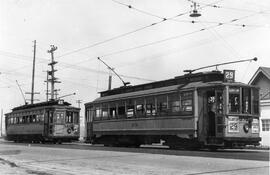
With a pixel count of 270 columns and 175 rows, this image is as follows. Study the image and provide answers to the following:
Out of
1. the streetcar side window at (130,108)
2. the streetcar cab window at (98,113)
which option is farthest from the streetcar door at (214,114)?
the streetcar cab window at (98,113)

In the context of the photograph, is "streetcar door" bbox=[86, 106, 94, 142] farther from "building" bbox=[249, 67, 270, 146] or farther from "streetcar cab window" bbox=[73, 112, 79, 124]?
"building" bbox=[249, 67, 270, 146]

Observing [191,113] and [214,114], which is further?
[191,113]

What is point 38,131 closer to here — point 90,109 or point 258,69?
point 90,109

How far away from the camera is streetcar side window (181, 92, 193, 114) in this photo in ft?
63.6

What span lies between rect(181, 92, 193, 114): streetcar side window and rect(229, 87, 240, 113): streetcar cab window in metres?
1.81

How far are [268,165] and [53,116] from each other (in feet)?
74.0

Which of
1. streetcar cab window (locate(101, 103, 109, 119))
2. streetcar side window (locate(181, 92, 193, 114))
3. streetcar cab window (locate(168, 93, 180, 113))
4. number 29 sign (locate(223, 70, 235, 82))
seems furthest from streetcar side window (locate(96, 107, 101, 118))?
number 29 sign (locate(223, 70, 235, 82))

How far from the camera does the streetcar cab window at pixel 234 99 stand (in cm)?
1833

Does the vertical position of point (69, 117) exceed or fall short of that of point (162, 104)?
it falls short

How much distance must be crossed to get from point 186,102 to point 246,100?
8.55 ft

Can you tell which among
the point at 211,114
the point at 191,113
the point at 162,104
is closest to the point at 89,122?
the point at 162,104

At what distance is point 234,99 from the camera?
18.5 metres

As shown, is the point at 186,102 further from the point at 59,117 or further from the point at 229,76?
the point at 59,117

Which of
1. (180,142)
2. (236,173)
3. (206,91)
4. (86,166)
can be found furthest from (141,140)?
(236,173)
